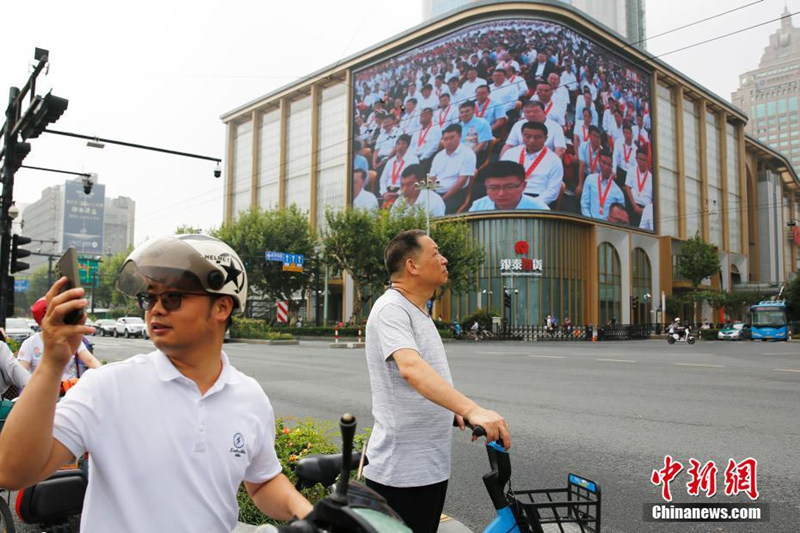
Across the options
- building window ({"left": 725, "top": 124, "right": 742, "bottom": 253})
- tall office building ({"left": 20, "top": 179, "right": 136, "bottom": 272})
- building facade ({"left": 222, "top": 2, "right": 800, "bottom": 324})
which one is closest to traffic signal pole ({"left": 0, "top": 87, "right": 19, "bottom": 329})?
building facade ({"left": 222, "top": 2, "right": 800, "bottom": 324})

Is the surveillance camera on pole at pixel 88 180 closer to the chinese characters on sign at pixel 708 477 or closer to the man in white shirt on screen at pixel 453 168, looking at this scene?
the chinese characters on sign at pixel 708 477

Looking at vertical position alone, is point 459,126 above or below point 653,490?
above

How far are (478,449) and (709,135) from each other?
7235cm

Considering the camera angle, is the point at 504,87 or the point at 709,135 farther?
the point at 709,135

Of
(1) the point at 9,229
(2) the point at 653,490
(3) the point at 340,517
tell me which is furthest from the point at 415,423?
(1) the point at 9,229

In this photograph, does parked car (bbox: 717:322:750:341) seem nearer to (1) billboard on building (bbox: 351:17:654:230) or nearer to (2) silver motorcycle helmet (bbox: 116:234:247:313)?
(1) billboard on building (bbox: 351:17:654:230)

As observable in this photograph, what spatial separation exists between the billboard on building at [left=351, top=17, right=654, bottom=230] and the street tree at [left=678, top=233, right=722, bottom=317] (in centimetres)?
493

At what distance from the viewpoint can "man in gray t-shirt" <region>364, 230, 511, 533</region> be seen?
232cm

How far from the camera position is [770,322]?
122 feet

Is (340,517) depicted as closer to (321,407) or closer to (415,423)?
(415,423)

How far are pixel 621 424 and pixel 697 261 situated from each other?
166ft

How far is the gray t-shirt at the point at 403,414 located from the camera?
7.70 ft

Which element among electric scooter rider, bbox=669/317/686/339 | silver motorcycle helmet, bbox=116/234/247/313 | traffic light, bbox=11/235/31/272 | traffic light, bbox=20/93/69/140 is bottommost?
electric scooter rider, bbox=669/317/686/339

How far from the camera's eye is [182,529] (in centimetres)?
146
